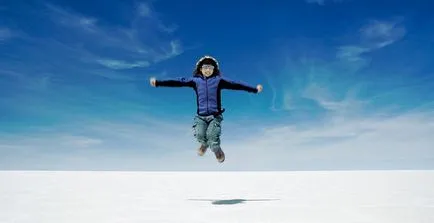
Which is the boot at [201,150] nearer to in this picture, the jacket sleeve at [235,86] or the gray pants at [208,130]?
the gray pants at [208,130]

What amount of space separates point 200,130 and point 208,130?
0.55 feet

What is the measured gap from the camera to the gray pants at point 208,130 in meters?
8.10

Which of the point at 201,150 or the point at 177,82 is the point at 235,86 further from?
the point at 201,150

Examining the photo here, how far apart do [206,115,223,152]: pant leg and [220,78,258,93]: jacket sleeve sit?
590 mm

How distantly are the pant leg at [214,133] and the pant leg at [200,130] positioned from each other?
0.32ft

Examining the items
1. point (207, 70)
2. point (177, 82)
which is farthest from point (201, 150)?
point (207, 70)
